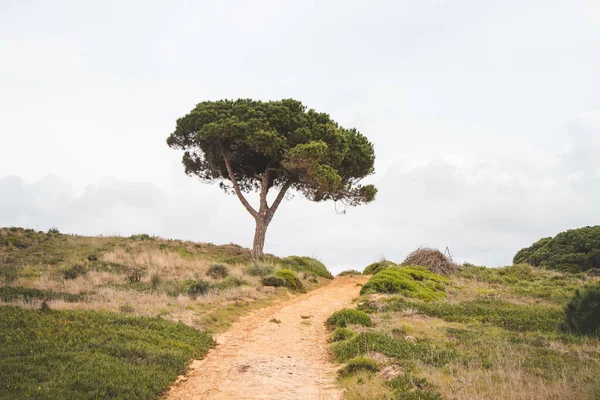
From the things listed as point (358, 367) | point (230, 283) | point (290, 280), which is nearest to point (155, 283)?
point (230, 283)

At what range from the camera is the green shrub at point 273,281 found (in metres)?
22.2

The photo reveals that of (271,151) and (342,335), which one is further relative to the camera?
(271,151)

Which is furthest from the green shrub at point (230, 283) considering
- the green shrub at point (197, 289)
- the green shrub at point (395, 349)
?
the green shrub at point (395, 349)

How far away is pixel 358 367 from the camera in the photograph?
9.52 meters

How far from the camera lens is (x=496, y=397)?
6926 millimetres

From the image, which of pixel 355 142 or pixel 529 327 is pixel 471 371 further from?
pixel 355 142

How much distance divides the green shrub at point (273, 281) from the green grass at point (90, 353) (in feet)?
31.1

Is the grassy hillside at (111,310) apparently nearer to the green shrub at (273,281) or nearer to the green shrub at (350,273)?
the green shrub at (273,281)

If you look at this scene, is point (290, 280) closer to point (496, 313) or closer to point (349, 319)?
point (349, 319)

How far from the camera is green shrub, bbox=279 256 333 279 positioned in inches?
1193

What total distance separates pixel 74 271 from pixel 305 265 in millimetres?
15435

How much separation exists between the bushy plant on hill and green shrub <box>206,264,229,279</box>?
2953 cm

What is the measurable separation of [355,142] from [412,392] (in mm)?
29071

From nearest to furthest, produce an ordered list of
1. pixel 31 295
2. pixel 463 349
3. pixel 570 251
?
pixel 463 349
pixel 31 295
pixel 570 251
